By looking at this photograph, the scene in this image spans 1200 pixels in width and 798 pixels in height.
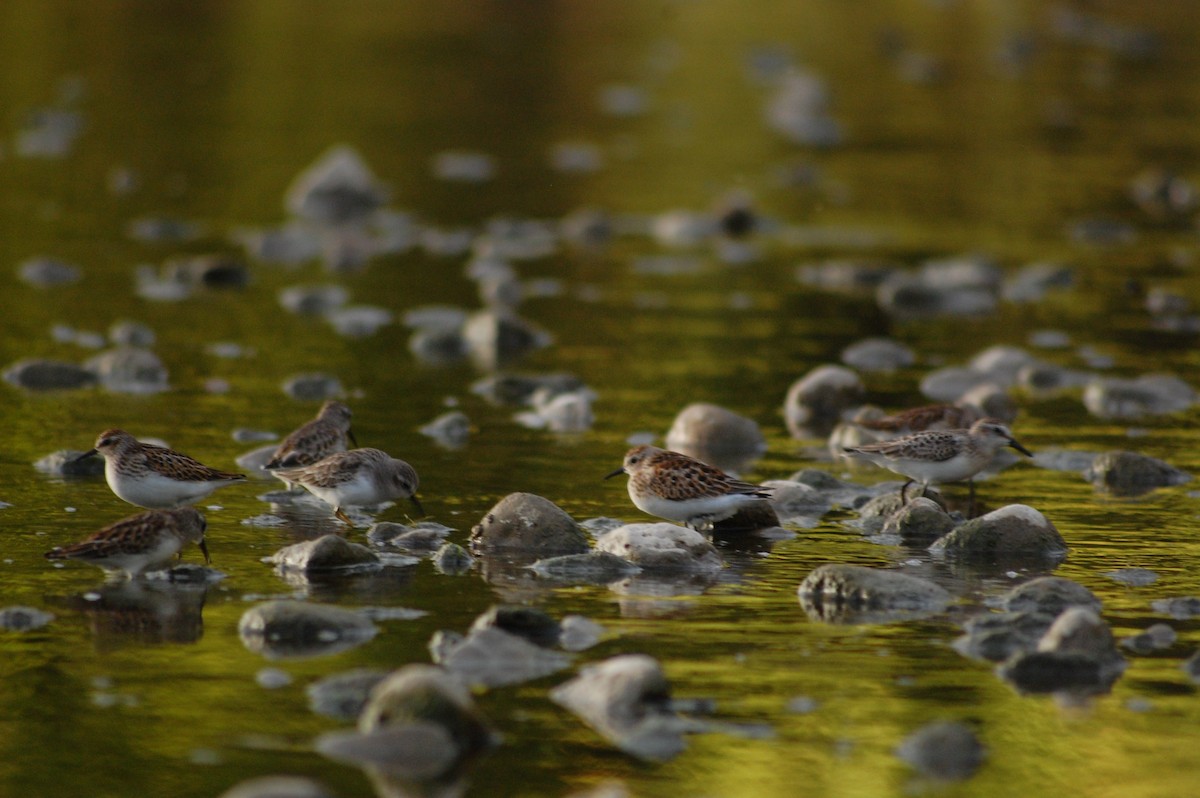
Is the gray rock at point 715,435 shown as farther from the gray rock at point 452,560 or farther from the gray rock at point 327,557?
the gray rock at point 327,557

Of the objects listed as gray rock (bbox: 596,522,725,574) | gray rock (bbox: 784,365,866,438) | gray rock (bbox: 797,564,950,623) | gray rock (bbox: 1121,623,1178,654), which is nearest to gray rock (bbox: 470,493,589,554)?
gray rock (bbox: 596,522,725,574)

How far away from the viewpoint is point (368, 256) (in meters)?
26.7

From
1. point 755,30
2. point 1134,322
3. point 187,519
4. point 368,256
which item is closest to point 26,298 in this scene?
point 368,256

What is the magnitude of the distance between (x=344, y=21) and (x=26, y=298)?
117 feet

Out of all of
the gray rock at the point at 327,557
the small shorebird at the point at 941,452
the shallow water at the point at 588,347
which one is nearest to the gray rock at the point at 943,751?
the shallow water at the point at 588,347

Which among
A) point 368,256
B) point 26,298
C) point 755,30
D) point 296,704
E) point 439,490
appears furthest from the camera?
point 755,30

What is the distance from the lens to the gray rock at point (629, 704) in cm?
913

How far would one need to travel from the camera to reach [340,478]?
42.7ft

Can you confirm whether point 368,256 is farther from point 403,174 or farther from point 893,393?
point 893,393

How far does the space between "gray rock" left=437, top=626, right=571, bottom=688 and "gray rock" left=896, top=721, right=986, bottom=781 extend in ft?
6.93

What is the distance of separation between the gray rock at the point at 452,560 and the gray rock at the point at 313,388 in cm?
595

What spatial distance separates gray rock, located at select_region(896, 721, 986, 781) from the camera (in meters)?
8.97

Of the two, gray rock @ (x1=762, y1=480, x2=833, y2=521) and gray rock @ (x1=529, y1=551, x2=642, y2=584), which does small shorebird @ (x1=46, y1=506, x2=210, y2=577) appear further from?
gray rock @ (x1=762, y1=480, x2=833, y2=521)

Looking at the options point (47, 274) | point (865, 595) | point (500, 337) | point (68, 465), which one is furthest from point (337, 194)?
point (865, 595)
